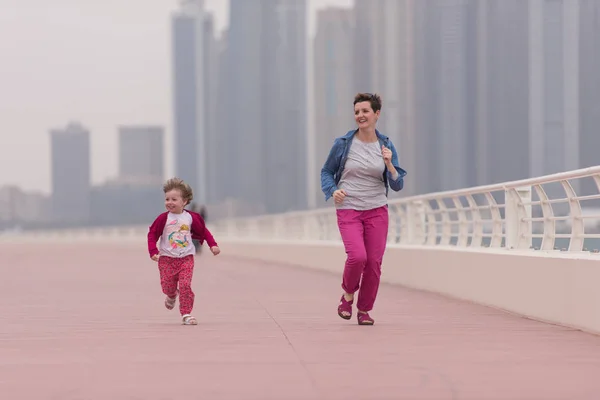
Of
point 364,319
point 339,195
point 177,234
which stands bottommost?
point 364,319

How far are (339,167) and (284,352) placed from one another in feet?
9.20

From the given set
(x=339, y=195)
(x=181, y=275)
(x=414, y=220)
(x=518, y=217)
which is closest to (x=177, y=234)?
(x=181, y=275)

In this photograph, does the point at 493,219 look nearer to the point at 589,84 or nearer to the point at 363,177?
the point at 363,177

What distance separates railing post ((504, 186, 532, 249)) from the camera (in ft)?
44.5

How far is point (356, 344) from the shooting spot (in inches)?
Result: 361

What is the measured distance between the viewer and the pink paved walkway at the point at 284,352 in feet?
21.9

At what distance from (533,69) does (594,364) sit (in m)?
97.8

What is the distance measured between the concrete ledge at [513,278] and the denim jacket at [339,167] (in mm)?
1696

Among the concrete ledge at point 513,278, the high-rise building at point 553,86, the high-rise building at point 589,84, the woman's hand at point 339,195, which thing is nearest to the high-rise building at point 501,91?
the high-rise building at point 553,86

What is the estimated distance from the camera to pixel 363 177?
10945mm

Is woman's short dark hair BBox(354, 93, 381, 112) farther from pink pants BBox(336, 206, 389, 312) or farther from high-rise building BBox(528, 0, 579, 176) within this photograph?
high-rise building BBox(528, 0, 579, 176)

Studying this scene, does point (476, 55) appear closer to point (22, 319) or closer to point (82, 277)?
point (82, 277)

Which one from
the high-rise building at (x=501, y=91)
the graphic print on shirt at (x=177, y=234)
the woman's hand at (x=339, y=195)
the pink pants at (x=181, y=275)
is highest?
the high-rise building at (x=501, y=91)

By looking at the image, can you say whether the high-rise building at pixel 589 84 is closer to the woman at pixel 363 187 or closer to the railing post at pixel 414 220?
the railing post at pixel 414 220
